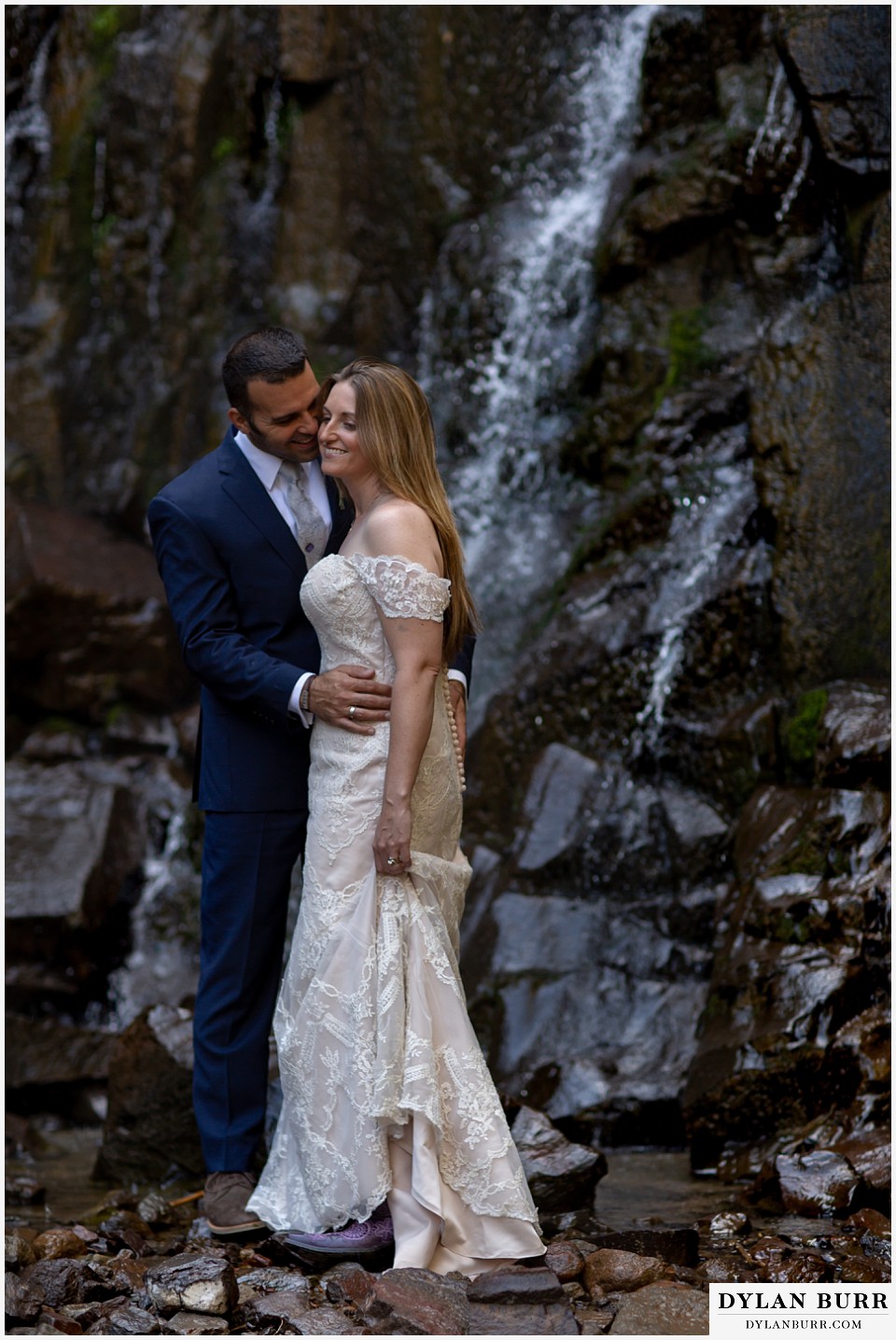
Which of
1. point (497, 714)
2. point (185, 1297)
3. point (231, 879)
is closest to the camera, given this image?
point (185, 1297)

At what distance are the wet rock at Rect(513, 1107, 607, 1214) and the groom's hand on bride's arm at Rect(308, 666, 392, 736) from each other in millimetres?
1565

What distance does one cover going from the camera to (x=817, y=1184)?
14.1ft

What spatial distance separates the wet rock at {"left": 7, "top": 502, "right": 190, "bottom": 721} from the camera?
9.73 metres

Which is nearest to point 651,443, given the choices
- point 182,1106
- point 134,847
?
point 134,847

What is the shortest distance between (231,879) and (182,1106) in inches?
56.4

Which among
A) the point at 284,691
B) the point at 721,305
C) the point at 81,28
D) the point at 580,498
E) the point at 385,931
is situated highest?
the point at 81,28

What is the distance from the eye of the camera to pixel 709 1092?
200 inches

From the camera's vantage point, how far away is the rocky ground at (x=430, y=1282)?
320 centimetres

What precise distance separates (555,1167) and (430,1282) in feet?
3.75

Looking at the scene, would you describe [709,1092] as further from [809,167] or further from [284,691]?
[809,167]

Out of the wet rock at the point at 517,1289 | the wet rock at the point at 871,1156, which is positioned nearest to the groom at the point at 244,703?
the wet rock at the point at 517,1289

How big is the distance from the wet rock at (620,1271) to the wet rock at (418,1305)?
1.21ft

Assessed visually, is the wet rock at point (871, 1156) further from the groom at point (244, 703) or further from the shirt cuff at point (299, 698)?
the shirt cuff at point (299, 698)

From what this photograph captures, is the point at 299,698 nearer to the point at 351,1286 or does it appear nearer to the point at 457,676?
the point at 457,676
